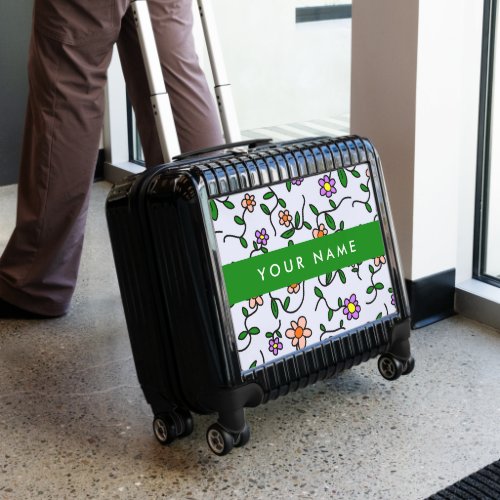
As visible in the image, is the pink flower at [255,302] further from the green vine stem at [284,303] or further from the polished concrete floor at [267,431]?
the polished concrete floor at [267,431]

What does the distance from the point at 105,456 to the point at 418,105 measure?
851 mm

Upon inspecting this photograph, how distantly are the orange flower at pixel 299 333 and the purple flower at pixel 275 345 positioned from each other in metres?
0.02

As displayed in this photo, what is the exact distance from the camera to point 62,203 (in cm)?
192

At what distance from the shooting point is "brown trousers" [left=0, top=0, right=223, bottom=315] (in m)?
1.76

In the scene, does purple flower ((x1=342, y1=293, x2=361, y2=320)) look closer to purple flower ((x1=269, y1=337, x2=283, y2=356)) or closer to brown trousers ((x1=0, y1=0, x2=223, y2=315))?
purple flower ((x1=269, y1=337, x2=283, y2=356))

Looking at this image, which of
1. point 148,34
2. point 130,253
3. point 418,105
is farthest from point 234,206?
point 418,105

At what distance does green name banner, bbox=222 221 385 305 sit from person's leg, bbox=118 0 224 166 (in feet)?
1.51

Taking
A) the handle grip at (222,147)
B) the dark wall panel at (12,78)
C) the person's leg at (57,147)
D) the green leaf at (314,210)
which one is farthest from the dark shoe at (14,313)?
the dark wall panel at (12,78)

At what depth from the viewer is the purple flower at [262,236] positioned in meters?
→ 1.45

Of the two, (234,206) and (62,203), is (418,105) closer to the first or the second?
(234,206)

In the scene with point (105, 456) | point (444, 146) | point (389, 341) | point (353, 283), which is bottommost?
point (105, 456)

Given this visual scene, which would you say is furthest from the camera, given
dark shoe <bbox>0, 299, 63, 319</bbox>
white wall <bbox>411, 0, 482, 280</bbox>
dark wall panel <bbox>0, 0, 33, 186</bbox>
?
dark wall panel <bbox>0, 0, 33, 186</bbox>

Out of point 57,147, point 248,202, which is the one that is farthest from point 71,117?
point 248,202

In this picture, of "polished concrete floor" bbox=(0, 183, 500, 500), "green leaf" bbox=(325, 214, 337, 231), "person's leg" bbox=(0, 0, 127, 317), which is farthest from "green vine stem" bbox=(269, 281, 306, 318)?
"person's leg" bbox=(0, 0, 127, 317)
